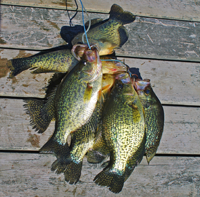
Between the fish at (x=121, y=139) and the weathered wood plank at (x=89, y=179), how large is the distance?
1.09 feet

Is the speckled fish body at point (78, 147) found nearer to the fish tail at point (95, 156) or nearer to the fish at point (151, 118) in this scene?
the fish tail at point (95, 156)

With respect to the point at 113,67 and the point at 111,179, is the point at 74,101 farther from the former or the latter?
the point at 111,179

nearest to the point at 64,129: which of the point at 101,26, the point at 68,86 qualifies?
the point at 68,86

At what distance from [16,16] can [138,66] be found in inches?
69.5

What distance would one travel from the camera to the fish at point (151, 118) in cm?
178

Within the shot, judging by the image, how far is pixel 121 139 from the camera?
1.67m

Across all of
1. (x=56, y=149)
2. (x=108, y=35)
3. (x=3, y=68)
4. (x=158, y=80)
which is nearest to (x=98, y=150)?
(x=56, y=149)

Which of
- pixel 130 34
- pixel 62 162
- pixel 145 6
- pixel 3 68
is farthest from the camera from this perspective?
pixel 145 6

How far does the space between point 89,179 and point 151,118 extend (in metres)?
1.02

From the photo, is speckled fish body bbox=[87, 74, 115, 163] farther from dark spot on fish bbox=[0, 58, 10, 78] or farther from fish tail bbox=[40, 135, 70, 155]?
dark spot on fish bbox=[0, 58, 10, 78]

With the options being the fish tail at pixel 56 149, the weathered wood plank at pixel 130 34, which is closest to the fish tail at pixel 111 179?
the fish tail at pixel 56 149

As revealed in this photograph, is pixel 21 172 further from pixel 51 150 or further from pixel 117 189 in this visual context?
pixel 117 189

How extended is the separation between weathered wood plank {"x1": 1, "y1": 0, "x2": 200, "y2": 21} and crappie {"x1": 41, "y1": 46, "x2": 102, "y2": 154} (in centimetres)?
106

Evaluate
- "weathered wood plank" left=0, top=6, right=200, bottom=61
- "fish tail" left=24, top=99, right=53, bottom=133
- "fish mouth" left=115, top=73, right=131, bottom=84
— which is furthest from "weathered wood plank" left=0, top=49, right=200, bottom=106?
"fish mouth" left=115, top=73, right=131, bottom=84
